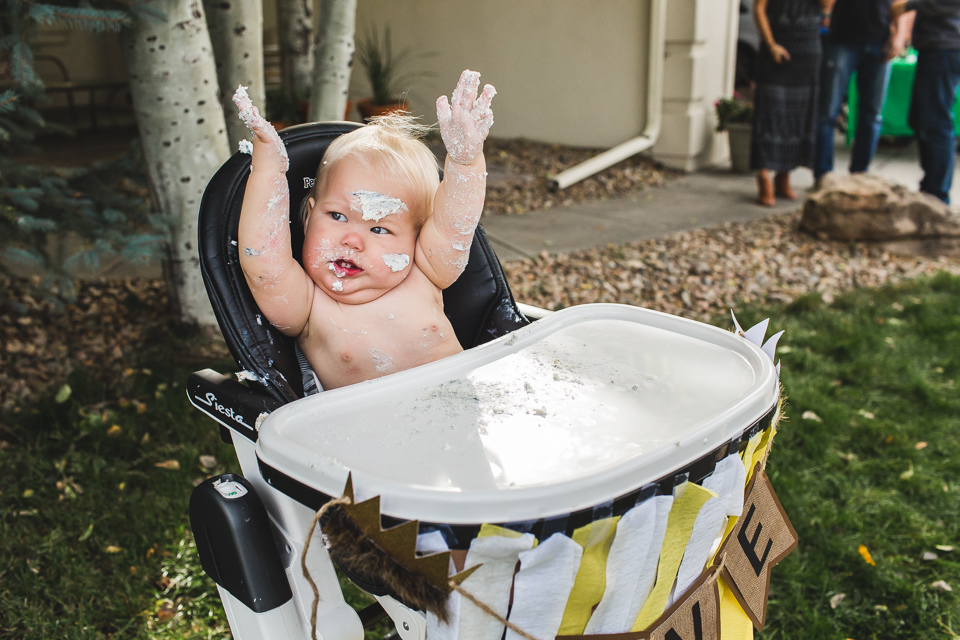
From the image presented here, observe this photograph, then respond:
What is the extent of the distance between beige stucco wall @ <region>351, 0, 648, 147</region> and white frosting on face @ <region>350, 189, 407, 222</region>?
18.3ft

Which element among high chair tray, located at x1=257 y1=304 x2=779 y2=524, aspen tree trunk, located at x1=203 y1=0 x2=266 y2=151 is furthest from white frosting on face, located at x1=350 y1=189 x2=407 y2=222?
aspen tree trunk, located at x1=203 y1=0 x2=266 y2=151

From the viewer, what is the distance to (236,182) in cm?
153

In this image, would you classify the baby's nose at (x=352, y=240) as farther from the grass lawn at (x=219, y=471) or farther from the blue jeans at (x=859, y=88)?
the blue jeans at (x=859, y=88)

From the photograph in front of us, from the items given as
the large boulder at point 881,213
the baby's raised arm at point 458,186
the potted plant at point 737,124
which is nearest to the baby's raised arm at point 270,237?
the baby's raised arm at point 458,186

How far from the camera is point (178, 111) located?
279 centimetres

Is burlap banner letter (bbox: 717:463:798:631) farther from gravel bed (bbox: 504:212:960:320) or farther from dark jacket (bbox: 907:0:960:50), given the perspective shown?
dark jacket (bbox: 907:0:960:50)

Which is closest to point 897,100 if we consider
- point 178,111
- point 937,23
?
point 937,23

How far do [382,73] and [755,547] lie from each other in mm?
6121

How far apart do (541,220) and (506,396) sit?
4108 mm

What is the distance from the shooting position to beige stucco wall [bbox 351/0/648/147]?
6633 millimetres

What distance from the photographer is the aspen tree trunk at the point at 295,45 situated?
219 inches

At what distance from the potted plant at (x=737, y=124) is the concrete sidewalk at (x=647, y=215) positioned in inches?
8.1

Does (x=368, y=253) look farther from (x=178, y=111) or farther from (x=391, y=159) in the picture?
(x=178, y=111)

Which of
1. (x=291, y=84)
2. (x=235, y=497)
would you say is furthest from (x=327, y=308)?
(x=291, y=84)
